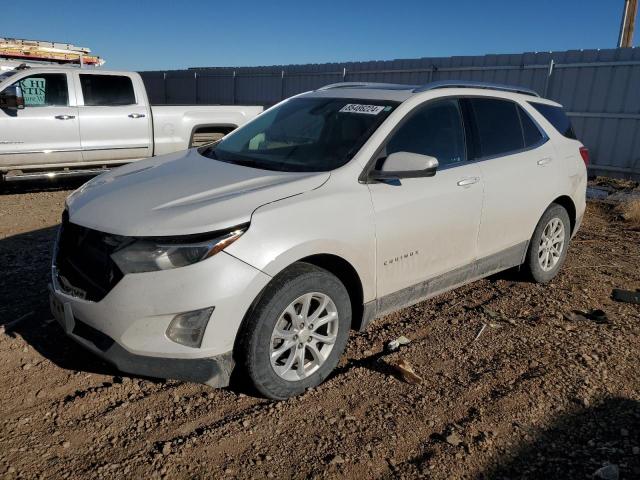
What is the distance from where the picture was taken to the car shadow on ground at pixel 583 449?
8.49ft

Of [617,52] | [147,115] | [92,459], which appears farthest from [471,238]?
[617,52]

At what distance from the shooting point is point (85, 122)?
8.26 metres

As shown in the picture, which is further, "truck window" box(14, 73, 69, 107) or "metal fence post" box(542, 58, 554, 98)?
"metal fence post" box(542, 58, 554, 98)

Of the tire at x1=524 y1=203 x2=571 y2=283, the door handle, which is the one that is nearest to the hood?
the door handle

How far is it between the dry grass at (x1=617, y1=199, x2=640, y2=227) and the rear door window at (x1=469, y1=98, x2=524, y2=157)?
4130 mm

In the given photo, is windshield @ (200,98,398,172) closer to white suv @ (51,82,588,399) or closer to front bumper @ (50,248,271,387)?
white suv @ (51,82,588,399)

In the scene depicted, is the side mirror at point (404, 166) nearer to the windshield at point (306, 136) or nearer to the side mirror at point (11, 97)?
the windshield at point (306, 136)

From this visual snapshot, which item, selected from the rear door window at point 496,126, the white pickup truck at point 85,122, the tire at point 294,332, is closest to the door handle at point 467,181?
the rear door window at point 496,126

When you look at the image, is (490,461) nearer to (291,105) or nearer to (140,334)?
(140,334)

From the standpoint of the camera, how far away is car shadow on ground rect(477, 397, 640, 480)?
2.59 metres

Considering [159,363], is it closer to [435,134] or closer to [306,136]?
[306,136]

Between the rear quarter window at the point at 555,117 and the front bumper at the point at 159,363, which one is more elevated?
the rear quarter window at the point at 555,117

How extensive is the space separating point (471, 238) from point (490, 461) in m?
1.76

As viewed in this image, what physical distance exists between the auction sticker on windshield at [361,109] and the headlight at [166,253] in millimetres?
1551
